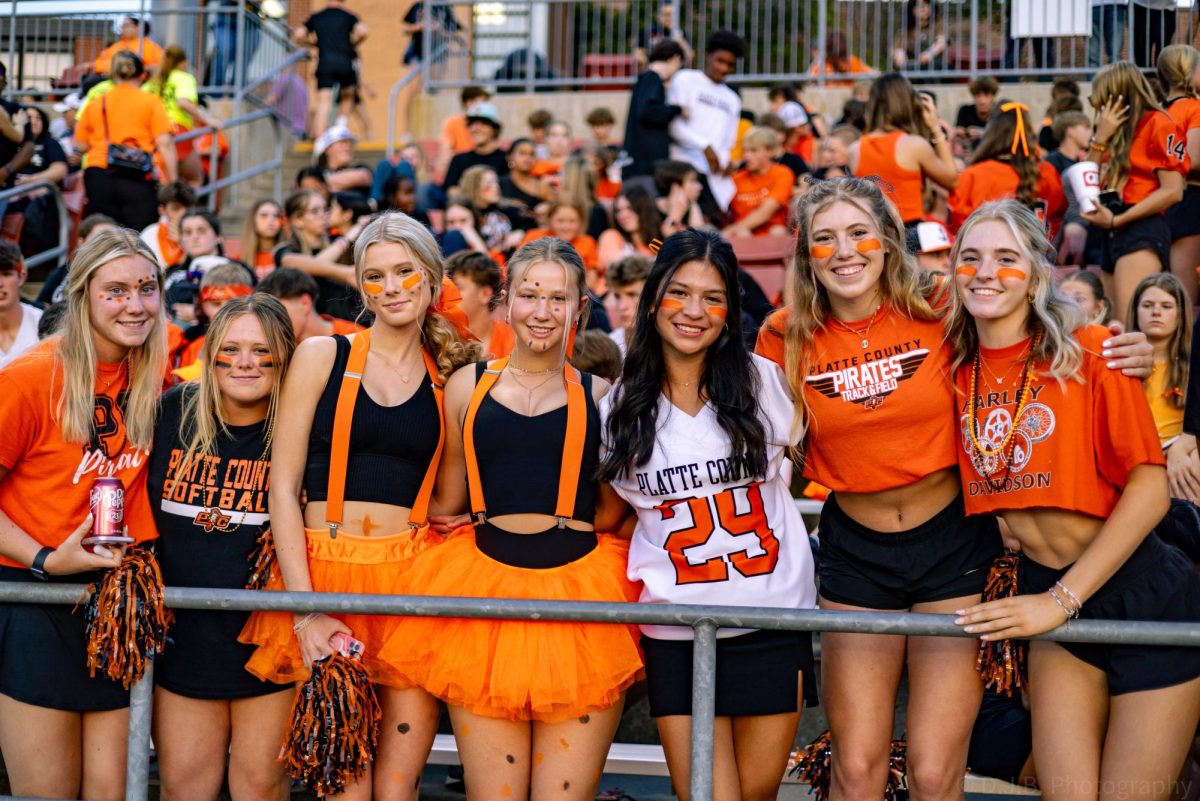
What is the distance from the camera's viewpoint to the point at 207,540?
3.93 metres

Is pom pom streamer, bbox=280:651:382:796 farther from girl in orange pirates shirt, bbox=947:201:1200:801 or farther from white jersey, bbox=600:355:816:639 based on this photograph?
girl in orange pirates shirt, bbox=947:201:1200:801

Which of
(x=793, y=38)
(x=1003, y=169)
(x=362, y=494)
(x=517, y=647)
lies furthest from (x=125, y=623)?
(x=793, y=38)

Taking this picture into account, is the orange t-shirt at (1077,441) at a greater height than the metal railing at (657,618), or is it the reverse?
the orange t-shirt at (1077,441)

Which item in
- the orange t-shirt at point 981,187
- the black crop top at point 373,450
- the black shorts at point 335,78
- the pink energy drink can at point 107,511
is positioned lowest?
the pink energy drink can at point 107,511

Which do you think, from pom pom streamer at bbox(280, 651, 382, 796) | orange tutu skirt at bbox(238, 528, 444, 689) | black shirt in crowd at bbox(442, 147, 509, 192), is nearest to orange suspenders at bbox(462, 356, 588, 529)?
orange tutu skirt at bbox(238, 528, 444, 689)

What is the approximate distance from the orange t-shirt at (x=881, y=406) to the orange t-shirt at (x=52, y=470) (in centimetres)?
195

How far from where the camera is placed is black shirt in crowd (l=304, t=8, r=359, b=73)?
1316 centimetres

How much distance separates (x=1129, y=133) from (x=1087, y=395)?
409cm

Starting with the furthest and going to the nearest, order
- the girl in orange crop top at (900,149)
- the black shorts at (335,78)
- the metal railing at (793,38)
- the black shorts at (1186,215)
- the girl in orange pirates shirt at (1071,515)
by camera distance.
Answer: the metal railing at (793,38) < the black shorts at (335,78) < the girl in orange crop top at (900,149) < the black shorts at (1186,215) < the girl in orange pirates shirt at (1071,515)

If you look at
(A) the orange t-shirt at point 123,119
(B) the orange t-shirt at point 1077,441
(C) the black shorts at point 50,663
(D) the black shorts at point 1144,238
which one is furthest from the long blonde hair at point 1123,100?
(A) the orange t-shirt at point 123,119

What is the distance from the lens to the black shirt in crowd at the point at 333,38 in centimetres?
1316

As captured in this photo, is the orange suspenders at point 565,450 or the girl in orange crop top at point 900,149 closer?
the orange suspenders at point 565,450

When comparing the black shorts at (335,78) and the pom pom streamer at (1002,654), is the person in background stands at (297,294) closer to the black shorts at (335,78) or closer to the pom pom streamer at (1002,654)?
the pom pom streamer at (1002,654)

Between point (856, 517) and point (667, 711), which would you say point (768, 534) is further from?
point (667, 711)
